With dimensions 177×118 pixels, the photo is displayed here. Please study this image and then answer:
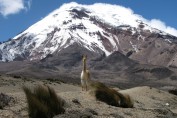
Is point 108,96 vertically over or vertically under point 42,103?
over

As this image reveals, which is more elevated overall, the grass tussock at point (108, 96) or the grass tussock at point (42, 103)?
the grass tussock at point (108, 96)

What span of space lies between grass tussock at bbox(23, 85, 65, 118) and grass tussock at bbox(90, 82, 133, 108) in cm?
369

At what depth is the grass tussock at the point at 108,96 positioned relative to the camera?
1827 cm

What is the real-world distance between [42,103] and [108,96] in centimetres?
550

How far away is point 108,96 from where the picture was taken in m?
18.4

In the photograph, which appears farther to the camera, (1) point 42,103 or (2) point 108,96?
(2) point 108,96

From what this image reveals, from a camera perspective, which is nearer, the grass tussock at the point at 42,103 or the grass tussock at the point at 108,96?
the grass tussock at the point at 42,103

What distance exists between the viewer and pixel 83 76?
70.0 ft

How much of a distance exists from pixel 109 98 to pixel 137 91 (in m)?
13.4

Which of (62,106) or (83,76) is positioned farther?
(83,76)

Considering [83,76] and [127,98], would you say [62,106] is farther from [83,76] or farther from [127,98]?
[83,76]

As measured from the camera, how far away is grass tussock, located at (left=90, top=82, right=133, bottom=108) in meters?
18.3

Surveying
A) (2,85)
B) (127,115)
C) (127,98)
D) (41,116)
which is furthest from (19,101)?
(2,85)

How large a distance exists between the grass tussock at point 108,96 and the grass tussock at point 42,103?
3687 mm
